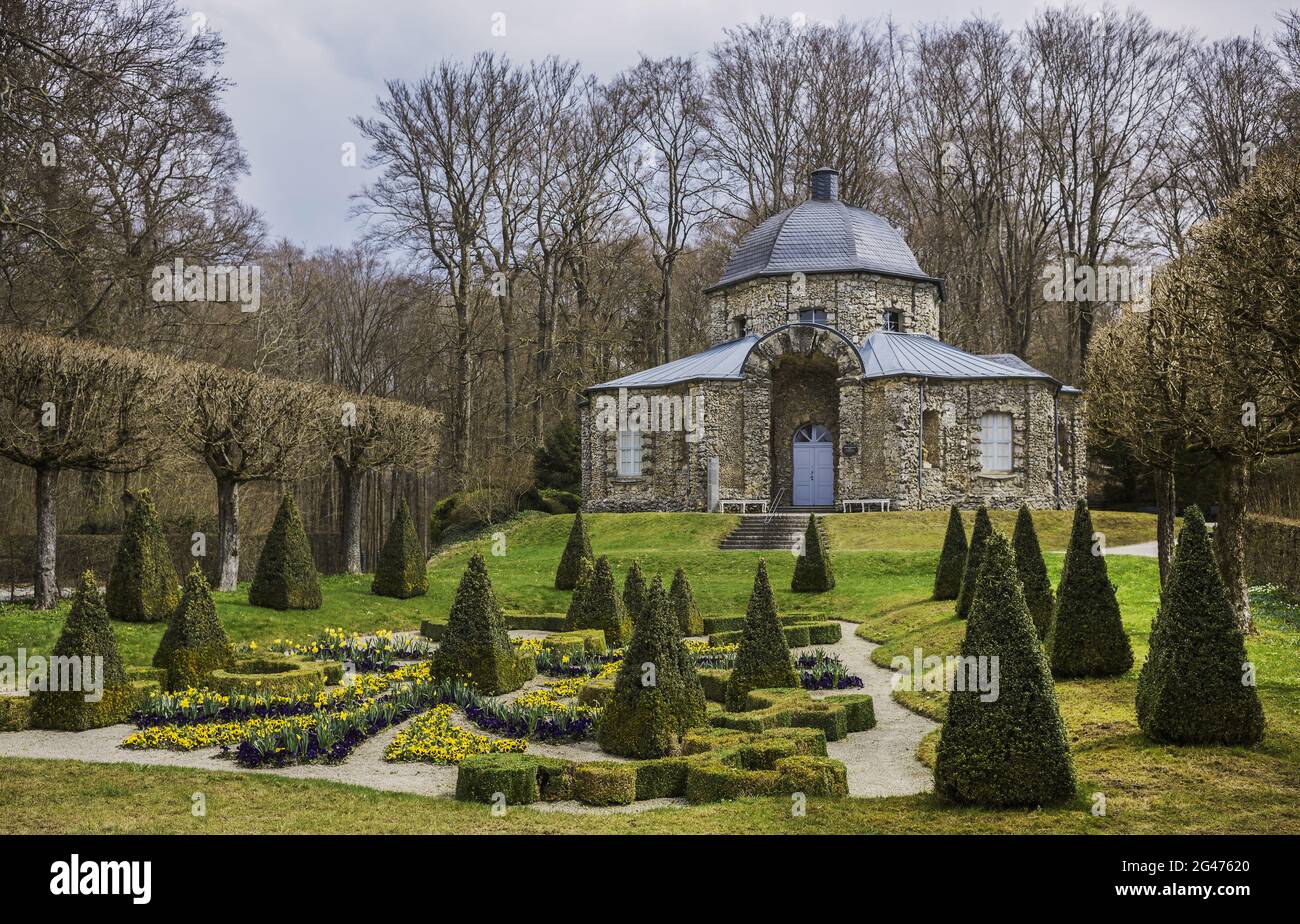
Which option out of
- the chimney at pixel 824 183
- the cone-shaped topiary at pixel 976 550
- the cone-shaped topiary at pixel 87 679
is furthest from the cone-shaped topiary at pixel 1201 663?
the chimney at pixel 824 183

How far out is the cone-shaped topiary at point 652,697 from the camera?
1262cm

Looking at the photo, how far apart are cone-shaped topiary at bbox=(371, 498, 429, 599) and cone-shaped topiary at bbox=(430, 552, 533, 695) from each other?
30.6ft

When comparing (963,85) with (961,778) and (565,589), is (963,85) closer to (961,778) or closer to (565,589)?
(565,589)

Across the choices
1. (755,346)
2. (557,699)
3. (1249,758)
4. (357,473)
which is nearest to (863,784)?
(1249,758)

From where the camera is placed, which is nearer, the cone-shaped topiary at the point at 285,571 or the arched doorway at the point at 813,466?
the cone-shaped topiary at the point at 285,571

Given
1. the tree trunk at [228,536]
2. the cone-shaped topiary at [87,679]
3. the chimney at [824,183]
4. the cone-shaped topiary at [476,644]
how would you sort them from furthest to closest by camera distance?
the chimney at [824,183] < the tree trunk at [228,536] < the cone-shaped topiary at [476,644] < the cone-shaped topiary at [87,679]

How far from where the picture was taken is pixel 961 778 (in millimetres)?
9867

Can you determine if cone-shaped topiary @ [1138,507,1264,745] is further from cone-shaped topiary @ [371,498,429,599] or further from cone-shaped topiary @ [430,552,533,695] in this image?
cone-shaped topiary @ [371,498,429,599]

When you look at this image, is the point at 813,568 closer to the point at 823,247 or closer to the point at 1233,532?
the point at 1233,532

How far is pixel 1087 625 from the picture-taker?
15.1 m

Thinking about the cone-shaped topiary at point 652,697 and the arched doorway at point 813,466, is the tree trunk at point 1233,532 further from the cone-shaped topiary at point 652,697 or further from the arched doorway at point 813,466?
the arched doorway at point 813,466

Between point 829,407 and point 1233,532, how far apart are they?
998 inches

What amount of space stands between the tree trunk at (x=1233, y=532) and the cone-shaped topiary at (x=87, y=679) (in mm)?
14892
